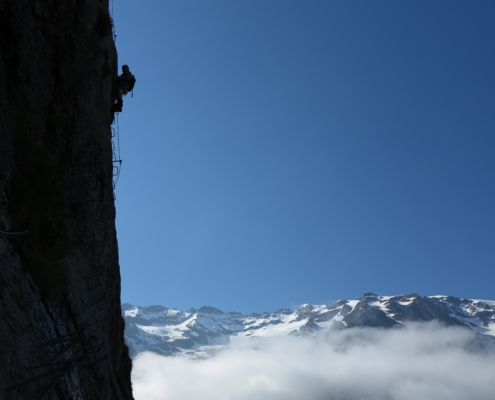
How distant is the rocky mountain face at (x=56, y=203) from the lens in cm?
1212

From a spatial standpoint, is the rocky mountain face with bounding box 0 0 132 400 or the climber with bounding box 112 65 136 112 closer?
the rocky mountain face with bounding box 0 0 132 400

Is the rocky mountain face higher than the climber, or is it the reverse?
the climber

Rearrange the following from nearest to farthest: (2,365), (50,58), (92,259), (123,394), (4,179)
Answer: (2,365) < (4,179) < (50,58) < (92,259) < (123,394)

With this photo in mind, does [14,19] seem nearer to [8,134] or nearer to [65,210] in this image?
[8,134]

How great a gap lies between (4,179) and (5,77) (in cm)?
399

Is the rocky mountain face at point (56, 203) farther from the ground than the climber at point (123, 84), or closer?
closer

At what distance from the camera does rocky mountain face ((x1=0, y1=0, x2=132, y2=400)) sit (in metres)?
12.1

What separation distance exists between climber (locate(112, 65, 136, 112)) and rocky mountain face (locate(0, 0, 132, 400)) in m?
2.02

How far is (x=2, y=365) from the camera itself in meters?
10.1

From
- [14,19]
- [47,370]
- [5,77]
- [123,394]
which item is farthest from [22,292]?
[123,394]

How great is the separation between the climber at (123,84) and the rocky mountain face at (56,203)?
202cm

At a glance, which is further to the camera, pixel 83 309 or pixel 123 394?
pixel 123 394

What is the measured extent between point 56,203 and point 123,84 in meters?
12.2

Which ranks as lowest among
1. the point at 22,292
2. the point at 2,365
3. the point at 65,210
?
the point at 2,365
